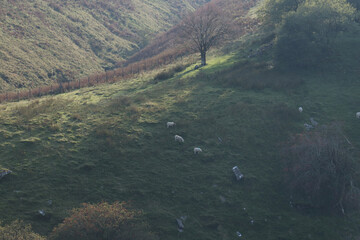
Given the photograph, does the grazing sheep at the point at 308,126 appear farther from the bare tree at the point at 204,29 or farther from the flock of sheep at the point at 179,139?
the bare tree at the point at 204,29

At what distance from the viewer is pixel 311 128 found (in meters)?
22.5

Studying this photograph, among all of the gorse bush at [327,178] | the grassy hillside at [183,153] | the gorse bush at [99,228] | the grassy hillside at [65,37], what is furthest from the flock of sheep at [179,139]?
the grassy hillside at [65,37]

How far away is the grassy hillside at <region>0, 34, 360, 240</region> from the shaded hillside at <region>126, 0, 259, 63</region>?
24.6 metres

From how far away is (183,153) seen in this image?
19.6 metres

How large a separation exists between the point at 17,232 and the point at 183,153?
11144mm

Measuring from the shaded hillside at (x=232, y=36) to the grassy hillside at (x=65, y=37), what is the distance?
7195 millimetres

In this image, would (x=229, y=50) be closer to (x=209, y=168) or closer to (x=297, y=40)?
(x=297, y=40)

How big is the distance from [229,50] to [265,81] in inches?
643

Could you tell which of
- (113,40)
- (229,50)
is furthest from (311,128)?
(113,40)

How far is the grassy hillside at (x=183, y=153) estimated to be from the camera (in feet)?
47.2

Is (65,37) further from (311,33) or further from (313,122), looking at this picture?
(313,122)

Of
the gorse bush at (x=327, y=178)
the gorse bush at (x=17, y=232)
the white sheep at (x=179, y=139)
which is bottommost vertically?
the gorse bush at (x=327, y=178)

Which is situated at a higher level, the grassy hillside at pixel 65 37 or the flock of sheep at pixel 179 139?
the grassy hillside at pixel 65 37

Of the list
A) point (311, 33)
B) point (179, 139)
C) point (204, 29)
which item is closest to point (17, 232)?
point (179, 139)
